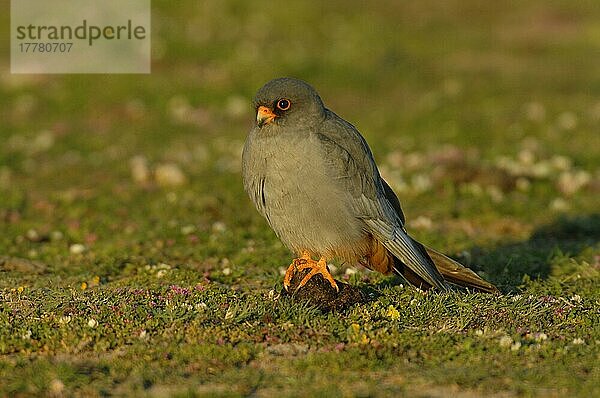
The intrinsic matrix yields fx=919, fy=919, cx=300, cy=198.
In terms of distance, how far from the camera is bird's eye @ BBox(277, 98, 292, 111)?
8242mm

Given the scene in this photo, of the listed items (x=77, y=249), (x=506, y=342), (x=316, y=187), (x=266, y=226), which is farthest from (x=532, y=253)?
(x=77, y=249)

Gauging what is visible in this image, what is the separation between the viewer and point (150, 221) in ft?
41.5

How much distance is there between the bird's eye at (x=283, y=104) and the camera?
324 inches

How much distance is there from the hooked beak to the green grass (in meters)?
1.61

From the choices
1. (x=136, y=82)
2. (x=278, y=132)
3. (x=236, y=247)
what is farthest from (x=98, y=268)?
(x=136, y=82)

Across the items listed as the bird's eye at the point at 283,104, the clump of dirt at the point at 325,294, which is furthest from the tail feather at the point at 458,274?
the bird's eye at the point at 283,104

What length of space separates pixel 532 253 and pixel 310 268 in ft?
11.9

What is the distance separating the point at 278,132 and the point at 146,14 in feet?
61.1

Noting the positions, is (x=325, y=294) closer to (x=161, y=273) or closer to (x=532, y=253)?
(x=161, y=273)

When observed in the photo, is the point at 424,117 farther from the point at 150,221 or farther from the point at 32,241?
the point at 32,241

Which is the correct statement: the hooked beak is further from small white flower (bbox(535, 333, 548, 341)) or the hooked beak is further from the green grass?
small white flower (bbox(535, 333, 548, 341))

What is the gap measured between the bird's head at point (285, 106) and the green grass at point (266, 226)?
5.30ft

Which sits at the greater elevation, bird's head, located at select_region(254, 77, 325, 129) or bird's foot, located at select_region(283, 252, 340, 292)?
bird's head, located at select_region(254, 77, 325, 129)

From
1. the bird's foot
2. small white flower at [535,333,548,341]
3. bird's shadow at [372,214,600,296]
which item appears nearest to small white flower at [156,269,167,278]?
the bird's foot
